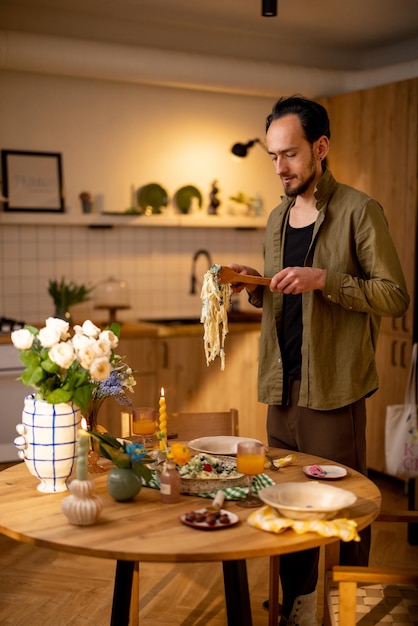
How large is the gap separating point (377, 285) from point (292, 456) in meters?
0.59

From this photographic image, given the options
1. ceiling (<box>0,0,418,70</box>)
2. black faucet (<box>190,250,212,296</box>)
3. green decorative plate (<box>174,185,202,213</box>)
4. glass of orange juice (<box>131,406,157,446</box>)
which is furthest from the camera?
black faucet (<box>190,250,212,296</box>)

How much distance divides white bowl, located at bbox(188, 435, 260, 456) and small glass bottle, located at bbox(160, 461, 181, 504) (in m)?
0.37

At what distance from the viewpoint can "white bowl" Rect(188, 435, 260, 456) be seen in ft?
7.77

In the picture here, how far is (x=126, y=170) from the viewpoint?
5359mm

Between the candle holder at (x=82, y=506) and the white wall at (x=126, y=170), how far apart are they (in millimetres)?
3370

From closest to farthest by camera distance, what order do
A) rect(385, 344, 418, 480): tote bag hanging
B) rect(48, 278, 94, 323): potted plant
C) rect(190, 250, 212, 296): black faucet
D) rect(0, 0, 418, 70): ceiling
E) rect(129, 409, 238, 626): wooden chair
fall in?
rect(129, 409, 238, 626): wooden chair, rect(385, 344, 418, 480): tote bag hanging, rect(0, 0, 418, 70): ceiling, rect(48, 278, 94, 323): potted plant, rect(190, 250, 212, 296): black faucet

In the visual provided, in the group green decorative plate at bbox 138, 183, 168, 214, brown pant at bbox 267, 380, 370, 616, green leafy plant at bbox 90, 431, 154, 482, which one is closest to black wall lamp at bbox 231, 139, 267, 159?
green decorative plate at bbox 138, 183, 168, 214

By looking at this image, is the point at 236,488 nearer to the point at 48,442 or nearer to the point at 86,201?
the point at 48,442

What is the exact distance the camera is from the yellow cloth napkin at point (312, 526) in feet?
5.74

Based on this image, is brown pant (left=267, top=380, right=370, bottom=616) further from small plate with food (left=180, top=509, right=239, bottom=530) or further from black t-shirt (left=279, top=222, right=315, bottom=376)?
small plate with food (left=180, top=509, right=239, bottom=530)

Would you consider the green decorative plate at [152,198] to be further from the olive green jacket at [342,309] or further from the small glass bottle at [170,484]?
the small glass bottle at [170,484]

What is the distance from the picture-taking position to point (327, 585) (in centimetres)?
215

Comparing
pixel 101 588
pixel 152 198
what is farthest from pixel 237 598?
pixel 152 198

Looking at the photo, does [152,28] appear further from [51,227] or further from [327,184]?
[327,184]
